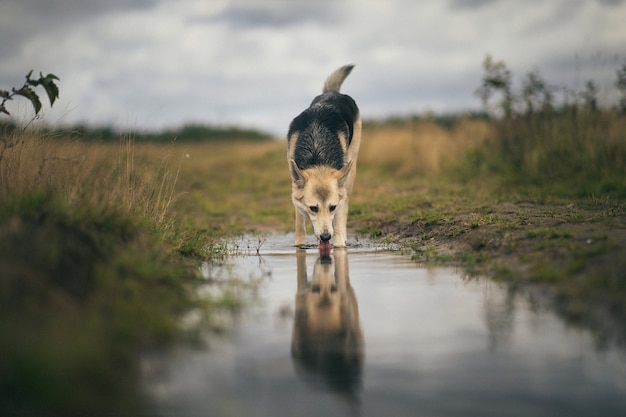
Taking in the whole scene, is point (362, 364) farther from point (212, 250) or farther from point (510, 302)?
point (212, 250)

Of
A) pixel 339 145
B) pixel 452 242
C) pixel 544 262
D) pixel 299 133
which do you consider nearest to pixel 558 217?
pixel 452 242

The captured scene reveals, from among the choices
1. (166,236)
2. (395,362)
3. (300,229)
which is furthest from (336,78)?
(395,362)

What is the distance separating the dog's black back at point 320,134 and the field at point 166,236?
1.39 meters

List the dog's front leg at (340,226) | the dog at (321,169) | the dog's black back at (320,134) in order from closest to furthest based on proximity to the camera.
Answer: the dog at (321,169), the dog's front leg at (340,226), the dog's black back at (320,134)

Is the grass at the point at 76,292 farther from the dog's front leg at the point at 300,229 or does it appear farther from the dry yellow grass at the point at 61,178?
the dog's front leg at the point at 300,229

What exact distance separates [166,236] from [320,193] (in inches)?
76.1

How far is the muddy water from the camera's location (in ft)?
9.02

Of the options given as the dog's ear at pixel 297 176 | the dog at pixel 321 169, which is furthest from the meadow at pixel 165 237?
the dog's ear at pixel 297 176

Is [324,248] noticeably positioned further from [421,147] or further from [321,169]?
[421,147]

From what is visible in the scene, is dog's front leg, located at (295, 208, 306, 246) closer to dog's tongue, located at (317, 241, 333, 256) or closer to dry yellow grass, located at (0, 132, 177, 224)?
dog's tongue, located at (317, 241, 333, 256)

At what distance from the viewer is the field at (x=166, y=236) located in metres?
2.94

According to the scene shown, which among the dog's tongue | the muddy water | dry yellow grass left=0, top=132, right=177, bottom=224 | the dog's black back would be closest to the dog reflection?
the muddy water

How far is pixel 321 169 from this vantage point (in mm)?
7629

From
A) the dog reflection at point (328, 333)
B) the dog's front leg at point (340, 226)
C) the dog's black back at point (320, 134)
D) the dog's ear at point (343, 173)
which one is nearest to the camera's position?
the dog reflection at point (328, 333)
